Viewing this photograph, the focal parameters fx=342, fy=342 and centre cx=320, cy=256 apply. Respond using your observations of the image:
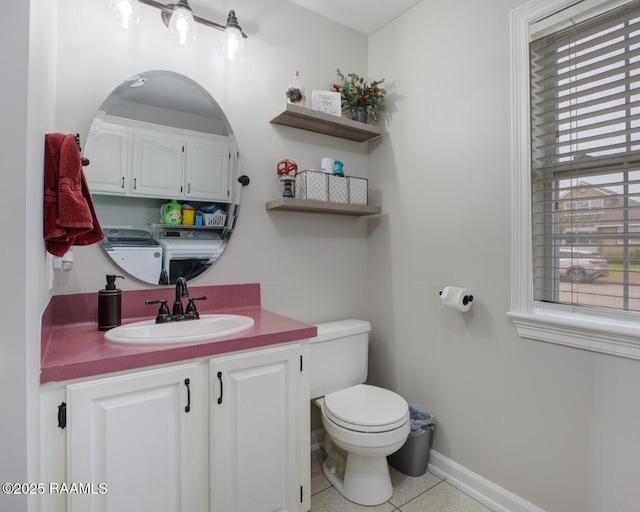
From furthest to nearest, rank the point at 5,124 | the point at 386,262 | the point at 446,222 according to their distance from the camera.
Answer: the point at 386,262
the point at 446,222
the point at 5,124

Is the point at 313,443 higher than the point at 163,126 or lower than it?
lower

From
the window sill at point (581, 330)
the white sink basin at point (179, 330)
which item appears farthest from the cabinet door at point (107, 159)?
the window sill at point (581, 330)

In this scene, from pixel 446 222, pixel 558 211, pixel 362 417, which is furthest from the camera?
pixel 446 222

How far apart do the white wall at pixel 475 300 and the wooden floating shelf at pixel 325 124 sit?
0.53ft

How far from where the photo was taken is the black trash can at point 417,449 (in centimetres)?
182

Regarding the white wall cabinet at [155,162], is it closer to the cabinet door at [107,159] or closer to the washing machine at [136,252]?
the cabinet door at [107,159]

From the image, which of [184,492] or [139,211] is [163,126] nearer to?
[139,211]

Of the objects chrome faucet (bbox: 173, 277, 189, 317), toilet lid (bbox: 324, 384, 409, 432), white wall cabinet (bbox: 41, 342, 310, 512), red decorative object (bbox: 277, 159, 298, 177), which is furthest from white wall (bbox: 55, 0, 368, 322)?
white wall cabinet (bbox: 41, 342, 310, 512)

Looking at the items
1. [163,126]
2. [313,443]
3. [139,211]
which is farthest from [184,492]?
[163,126]

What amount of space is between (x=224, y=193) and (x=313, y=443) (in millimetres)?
1552

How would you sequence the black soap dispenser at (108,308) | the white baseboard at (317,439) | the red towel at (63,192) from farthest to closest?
the white baseboard at (317,439), the black soap dispenser at (108,308), the red towel at (63,192)

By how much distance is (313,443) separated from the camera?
2061 mm

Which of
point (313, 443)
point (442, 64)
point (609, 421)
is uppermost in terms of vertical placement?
point (442, 64)

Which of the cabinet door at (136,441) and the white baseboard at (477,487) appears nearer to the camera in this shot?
the cabinet door at (136,441)
